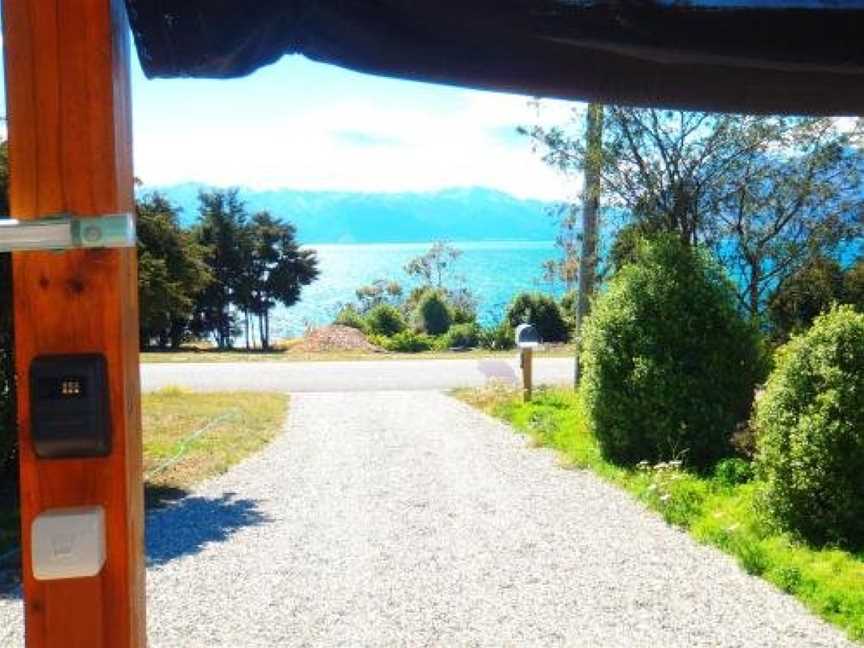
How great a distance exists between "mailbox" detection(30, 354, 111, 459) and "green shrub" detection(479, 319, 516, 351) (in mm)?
22024

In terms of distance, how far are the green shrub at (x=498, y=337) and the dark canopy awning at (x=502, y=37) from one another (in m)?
21.5

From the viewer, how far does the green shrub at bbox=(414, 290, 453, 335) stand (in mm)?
26156

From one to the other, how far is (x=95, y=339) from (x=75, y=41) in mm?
500

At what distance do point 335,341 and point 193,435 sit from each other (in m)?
14.0

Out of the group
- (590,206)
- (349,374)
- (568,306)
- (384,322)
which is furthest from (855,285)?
(384,322)

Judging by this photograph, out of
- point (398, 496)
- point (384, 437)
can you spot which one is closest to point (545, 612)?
point (398, 496)

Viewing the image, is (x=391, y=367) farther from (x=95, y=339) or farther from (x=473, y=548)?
(x=95, y=339)

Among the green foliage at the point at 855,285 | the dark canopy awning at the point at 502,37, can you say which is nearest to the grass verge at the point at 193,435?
the dark canopy awning at the point at 502,37

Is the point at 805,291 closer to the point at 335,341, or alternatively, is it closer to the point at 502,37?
the point at 502,37

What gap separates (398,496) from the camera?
22.8ft

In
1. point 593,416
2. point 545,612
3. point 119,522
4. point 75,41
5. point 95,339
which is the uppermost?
point 75,41

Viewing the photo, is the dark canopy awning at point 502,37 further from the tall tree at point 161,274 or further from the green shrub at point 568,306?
Answer: the green shrub at point 568,306

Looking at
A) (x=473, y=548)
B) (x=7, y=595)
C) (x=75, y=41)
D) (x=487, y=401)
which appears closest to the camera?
(x=75, y=41)

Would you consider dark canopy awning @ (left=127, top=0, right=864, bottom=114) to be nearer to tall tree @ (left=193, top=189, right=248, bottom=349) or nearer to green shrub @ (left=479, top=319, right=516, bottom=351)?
green shrub @ (left=479, top=319, right=516, bottom=351)
